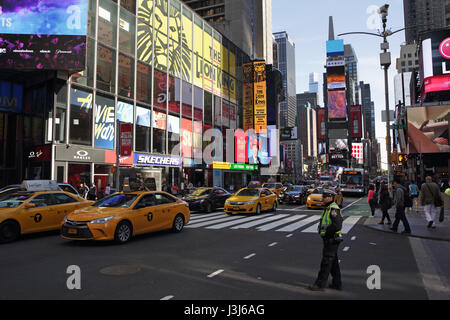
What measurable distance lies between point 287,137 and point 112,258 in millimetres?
128183

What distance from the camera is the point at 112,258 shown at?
747 cm

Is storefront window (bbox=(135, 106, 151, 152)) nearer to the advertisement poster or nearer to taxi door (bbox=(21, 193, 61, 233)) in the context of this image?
the advertisement poster

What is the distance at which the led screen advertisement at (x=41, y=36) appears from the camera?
20.9 m

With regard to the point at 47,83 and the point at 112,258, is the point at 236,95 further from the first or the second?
the point at 112,258

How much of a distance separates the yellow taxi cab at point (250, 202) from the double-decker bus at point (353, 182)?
22640 millimetres

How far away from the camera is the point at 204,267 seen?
22.0 ft

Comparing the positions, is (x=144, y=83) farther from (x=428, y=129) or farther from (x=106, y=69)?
(x=428, y=129)

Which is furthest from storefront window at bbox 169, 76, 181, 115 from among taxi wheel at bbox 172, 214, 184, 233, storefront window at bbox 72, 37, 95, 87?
taxi wheel at bbox 172, 214, 184, 233

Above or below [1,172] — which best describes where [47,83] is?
above

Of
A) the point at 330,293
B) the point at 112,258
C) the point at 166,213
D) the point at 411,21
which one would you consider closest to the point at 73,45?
the point at 166,213

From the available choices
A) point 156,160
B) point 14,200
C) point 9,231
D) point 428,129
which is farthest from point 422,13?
point 9,231

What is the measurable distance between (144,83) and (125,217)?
75.1 ft

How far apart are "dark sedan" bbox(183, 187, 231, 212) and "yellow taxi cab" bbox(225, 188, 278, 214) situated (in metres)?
1.61

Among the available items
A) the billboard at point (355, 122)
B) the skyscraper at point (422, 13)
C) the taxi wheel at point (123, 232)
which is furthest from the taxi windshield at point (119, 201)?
the skyscraper at point (422, 13)
